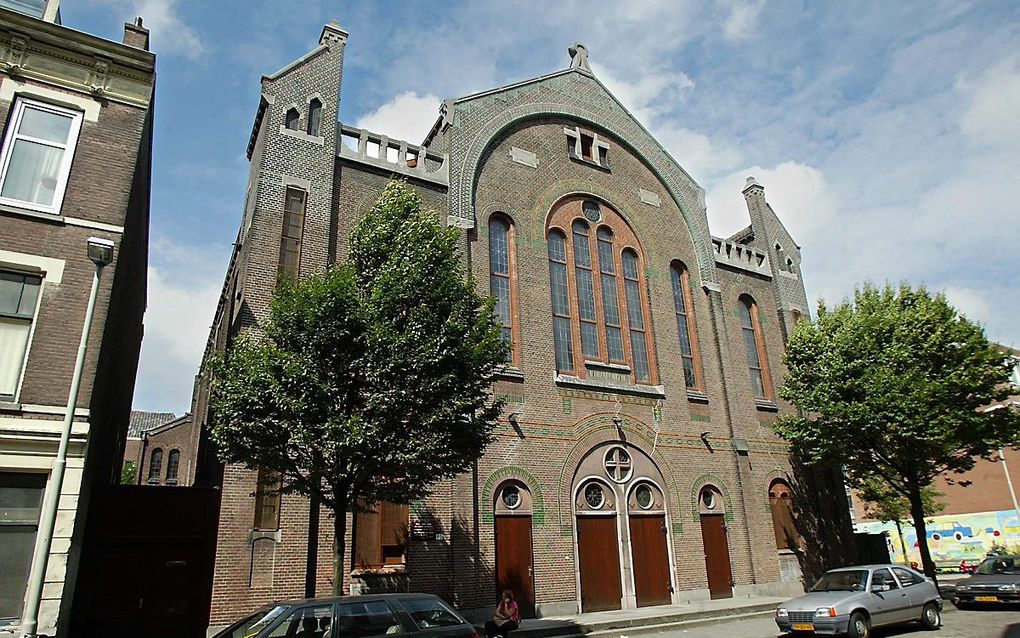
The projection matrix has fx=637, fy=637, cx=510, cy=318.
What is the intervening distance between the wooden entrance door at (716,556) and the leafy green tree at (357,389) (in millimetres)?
11802

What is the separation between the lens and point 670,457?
805 inches

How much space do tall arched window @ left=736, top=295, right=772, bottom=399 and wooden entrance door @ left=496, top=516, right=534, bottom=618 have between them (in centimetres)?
1162

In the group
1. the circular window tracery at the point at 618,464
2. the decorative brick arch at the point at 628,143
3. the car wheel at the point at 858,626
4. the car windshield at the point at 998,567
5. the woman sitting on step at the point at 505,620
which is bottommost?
the car wheel at the point at 858,626

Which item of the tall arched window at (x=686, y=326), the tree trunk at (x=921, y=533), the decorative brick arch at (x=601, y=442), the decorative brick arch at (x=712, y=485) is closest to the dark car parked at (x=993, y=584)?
the tree trunk at (x=921, y=533)

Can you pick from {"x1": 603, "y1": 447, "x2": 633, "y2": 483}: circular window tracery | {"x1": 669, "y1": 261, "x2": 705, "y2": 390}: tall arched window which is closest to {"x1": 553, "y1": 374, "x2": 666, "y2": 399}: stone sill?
{"x1": 669, "y1": 261, "x2": 705, "y2": 390}: tall arched window

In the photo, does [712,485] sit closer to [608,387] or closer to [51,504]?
[608,387]

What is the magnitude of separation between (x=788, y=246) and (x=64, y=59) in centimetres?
2611

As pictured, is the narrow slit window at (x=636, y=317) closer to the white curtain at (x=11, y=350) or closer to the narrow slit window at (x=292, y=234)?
the narrow slit window at (x=292, y=234)

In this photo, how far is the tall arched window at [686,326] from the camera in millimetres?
22516

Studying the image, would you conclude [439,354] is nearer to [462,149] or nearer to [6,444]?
[6,444]

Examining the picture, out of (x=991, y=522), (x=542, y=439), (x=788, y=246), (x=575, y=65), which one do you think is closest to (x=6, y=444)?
(x=542, y=439)

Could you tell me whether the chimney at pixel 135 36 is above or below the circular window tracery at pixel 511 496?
above

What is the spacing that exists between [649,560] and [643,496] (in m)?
1.84

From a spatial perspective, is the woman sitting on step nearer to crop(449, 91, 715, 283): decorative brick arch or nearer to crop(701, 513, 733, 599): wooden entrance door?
crop(701, 513, 733, 599): wooden entrance door
